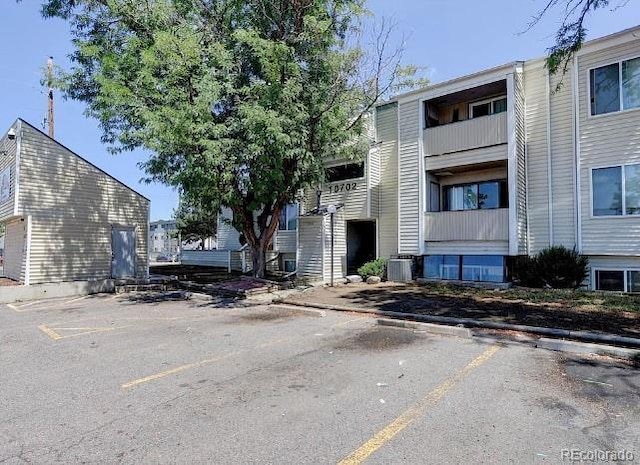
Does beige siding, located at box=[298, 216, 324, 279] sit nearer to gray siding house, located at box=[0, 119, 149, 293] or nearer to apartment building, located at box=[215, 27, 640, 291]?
apartment building, located at box=[215, 27, 640, 291]

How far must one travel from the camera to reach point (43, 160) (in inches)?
630

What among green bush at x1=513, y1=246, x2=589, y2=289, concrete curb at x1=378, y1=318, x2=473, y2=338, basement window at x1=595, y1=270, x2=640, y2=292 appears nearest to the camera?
concrete curb at x1=378, y1=318, x2=473, y2=338

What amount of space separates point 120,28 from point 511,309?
1580 centimetres

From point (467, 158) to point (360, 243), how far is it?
6.27 m

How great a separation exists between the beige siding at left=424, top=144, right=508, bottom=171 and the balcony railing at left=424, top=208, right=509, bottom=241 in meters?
1.79

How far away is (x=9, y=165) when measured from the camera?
53.5 feet

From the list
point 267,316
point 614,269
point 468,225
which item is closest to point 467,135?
point 468,225

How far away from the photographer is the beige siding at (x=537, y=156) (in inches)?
557

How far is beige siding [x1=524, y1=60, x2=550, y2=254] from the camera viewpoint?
1415cm

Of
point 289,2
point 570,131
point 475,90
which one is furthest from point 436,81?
point 289,2

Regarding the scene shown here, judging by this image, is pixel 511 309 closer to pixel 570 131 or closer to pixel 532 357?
pixel 532 357

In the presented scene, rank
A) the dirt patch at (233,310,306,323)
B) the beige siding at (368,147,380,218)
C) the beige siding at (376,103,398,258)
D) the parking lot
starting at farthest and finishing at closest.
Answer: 1. the beige siding at (376,103,398,258)
2. the beige siding at (368,147,380,218)
3. the dirt patch at (233,310,306,323)
4. the parking lot
